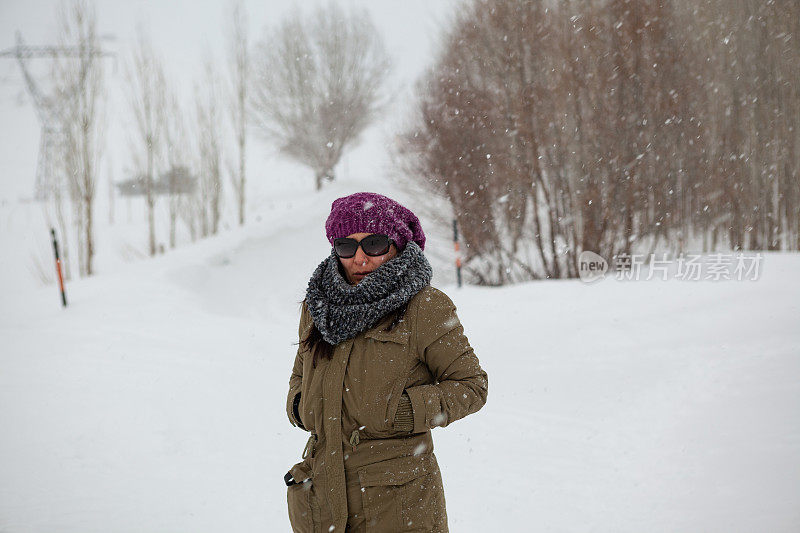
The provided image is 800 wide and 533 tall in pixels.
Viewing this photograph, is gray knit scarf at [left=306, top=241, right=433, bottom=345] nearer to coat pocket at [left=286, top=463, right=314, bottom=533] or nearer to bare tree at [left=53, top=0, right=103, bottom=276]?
coat pocket at [left=286, top=463, right=314, bottom=533]

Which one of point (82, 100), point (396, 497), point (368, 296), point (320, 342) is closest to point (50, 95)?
point (82, 100)

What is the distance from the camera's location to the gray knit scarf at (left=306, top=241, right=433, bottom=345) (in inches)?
68.1

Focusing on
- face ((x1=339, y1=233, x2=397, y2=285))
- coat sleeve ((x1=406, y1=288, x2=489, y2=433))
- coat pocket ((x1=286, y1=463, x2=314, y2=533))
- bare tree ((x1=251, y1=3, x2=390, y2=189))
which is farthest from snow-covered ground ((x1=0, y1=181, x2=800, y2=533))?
bare tree ((x1=251, y1=3, x2=390, y2=189))

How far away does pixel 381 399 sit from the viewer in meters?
1.69

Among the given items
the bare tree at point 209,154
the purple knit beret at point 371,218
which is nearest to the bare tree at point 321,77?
the bare tree at point 209,154

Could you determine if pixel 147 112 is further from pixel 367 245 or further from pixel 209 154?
pixel 367 245

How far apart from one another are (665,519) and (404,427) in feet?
8.68

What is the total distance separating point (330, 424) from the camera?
67.3 inches

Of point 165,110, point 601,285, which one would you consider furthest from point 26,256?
point 601,285

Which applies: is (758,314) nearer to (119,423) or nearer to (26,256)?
(119,423)

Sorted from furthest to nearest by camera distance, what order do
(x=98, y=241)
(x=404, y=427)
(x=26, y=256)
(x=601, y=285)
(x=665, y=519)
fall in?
(x=98, y=241)
(x=26, y=256)
(x=601, y=285)
(x=665, y=519)
(x=404, y=427)

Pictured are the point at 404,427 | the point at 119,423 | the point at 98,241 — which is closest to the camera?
the point at 404,427

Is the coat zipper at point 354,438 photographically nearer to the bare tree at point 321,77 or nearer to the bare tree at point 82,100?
the bare tree at point 82,100

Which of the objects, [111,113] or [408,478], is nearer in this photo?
[408,478]
